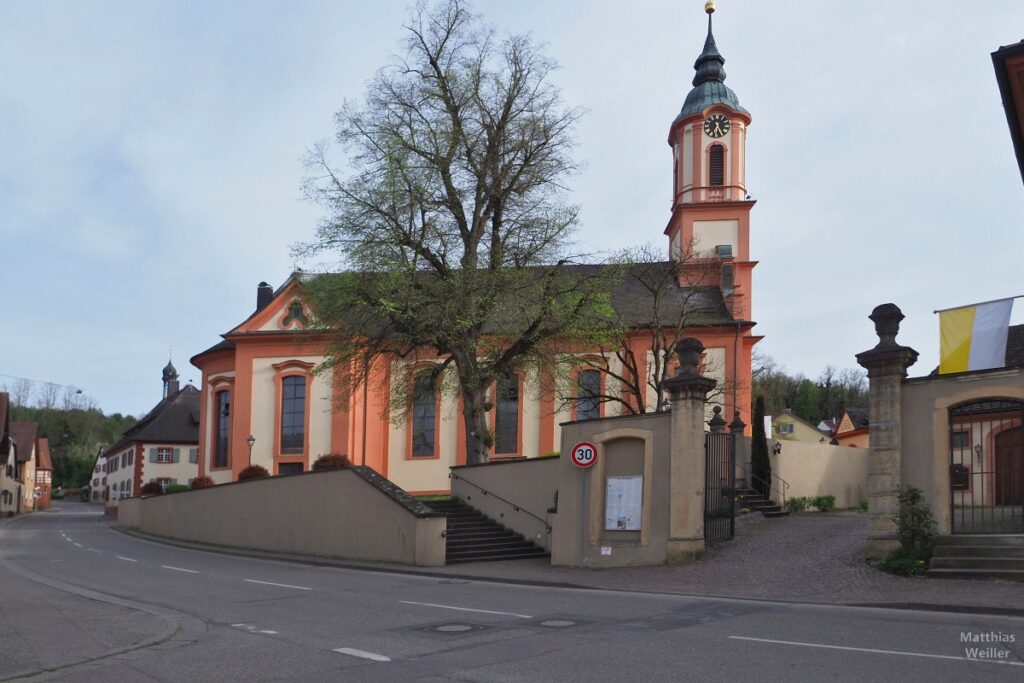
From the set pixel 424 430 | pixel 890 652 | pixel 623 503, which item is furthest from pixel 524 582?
pixel 424 430

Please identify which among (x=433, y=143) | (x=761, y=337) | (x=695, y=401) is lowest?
(x=695, y=401)

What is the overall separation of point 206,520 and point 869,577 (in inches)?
968

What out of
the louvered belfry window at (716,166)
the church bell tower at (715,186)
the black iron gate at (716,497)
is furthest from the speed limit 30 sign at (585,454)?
the louvered belfry window at (716,166)

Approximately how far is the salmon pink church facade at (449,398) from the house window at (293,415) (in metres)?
0.05

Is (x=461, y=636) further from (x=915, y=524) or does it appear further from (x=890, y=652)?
(x=915, y=524)

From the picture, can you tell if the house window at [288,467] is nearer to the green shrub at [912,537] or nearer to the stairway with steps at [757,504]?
the stairway with steps at [757,504]

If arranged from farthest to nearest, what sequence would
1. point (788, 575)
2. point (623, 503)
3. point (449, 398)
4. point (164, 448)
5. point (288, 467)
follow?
point (164, 448), point (288, 467), point (449, 398), point (623, 503), point (788, 575)

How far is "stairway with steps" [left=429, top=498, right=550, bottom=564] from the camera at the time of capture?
22.0m

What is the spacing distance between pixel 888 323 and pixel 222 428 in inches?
1483

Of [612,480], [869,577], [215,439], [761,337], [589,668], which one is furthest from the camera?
[215,439]

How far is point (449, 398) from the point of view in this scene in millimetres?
41875

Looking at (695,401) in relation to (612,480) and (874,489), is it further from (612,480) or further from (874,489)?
(874,489)

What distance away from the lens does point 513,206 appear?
90.6 feet

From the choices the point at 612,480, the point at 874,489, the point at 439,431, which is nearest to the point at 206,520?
the point at 439,431
